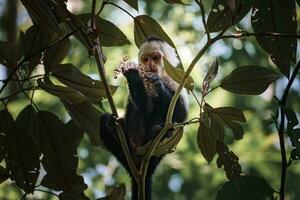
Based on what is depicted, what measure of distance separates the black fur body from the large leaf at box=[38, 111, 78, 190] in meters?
0.80

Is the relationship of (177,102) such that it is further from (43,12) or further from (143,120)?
(43,12)

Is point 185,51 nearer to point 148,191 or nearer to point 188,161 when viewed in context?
point 188,161

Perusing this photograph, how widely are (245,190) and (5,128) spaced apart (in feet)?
2.46

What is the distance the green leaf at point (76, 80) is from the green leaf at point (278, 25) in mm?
549

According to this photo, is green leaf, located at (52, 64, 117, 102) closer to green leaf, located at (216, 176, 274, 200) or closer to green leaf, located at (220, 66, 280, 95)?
green leaf, located at (220, 66, 280, 95)

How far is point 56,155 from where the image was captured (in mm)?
1805

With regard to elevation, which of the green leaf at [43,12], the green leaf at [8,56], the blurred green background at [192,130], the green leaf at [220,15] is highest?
the green leaf at [43,12]

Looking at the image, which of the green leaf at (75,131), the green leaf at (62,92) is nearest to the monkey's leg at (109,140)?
the green leaf at (75,131)

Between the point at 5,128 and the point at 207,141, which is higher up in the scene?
the point at 5,128

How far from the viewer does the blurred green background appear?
13.9 feet

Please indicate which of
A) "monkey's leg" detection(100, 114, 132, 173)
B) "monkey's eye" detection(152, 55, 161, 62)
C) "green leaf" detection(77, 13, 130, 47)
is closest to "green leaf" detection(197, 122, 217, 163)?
"green leaf" detection(77, 13, 130, 47)

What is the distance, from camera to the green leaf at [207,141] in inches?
65.1

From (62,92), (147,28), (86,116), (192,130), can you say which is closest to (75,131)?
(86,116)

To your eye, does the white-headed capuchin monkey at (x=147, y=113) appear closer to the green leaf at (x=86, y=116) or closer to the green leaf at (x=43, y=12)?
the green leaf at (x=86, y=116)
